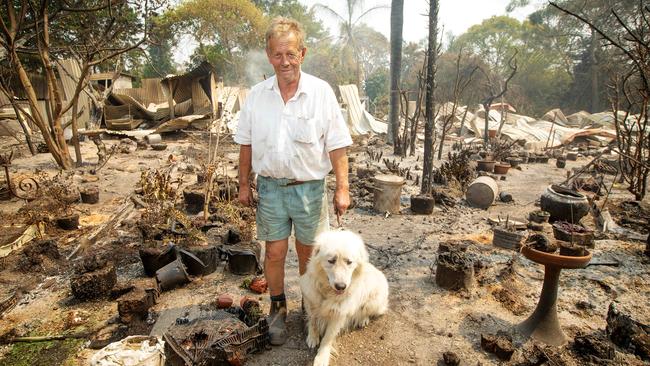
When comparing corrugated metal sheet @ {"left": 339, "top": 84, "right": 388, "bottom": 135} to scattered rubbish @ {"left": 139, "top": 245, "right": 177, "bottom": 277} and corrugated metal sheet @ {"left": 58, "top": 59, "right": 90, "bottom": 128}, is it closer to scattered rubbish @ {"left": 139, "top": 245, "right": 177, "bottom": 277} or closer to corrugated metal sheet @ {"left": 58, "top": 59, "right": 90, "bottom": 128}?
corrugated metal sheet @ {"left": 58, "top": 59, "right": 90, "bottom": 128}

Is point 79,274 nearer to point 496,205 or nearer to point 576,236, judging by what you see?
point 576,236

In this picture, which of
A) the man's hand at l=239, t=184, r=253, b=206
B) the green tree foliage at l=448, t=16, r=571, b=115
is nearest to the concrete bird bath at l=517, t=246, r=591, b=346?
the man's hand at l=239, t=184, r=253, b=206

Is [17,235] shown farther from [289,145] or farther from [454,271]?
[454,271]

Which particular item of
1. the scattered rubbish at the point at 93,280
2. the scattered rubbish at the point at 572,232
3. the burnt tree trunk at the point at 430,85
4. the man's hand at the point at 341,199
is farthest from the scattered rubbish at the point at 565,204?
the scattered rubbish at the point at 93,280

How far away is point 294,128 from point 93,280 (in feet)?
8.88

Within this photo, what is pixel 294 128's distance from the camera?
98.7 inches

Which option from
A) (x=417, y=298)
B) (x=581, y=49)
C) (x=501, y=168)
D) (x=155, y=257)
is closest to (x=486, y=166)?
(x=501, y=168)

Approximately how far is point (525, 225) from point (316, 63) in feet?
93.3

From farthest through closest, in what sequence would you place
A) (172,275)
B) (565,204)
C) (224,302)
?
(565,204)
(172,275)
(224,302)

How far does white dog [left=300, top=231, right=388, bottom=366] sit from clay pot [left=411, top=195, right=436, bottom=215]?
12.2 ft

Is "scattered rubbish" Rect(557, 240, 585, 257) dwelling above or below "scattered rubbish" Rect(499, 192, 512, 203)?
above

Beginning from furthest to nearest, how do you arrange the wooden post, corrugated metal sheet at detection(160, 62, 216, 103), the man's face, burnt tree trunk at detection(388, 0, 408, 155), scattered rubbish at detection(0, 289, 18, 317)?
the wooden post, corrugated metal sheet at detection(160, 62, 216, 103), burnt tree trunk at detection(388, 0, 408, 155), scattered rubbish at detection(0, 289, 18, 317), the man's face

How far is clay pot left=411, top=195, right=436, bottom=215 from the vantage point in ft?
21.3

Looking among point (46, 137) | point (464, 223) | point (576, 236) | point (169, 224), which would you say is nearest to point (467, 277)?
point (576, 236)
